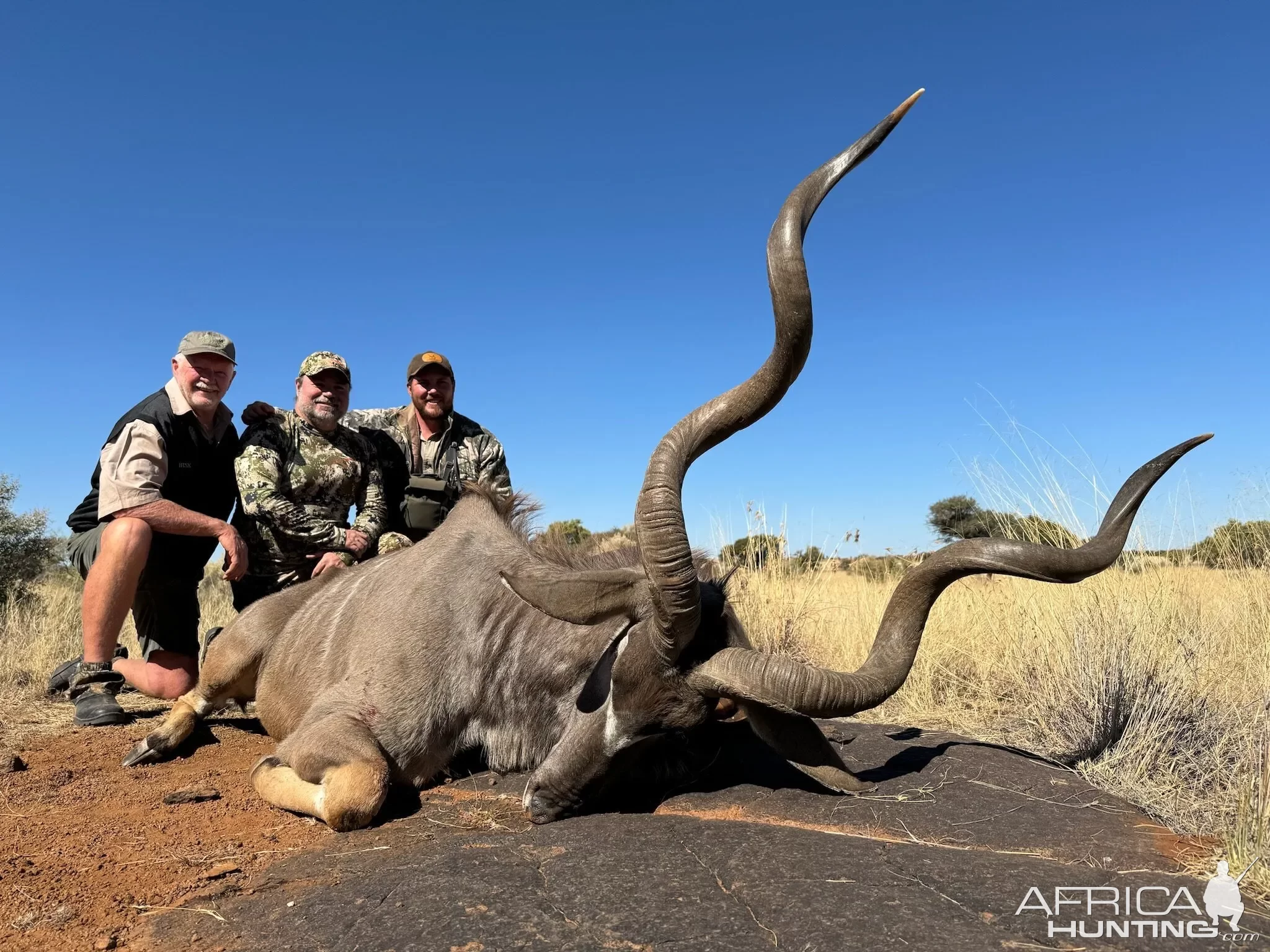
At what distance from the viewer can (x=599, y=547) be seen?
5.88m

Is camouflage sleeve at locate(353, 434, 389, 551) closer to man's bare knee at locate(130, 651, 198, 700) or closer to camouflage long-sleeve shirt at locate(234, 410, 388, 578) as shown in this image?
camouflage long-sleeve shirt at locate(234, 410, 388, 578)

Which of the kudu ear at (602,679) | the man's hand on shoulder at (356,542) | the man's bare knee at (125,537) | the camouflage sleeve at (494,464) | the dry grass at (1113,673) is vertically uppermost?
the camouflage sleeve at (494,464)

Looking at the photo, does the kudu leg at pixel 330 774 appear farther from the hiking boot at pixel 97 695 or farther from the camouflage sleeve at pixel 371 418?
the camouflage sleeve at pixel 371 418

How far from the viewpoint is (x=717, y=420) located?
3844mm

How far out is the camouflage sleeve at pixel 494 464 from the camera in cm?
862

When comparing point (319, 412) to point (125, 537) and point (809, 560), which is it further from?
point (809, 560)

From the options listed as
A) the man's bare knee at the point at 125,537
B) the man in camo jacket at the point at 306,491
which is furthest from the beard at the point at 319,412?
the man's bare knee at the point at 125,537

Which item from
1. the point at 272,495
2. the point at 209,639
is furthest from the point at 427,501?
the point at 209,639

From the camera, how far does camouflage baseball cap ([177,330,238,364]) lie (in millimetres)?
7164

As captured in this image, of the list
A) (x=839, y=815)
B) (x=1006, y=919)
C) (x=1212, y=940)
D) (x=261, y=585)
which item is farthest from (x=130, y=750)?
(x=1212, y=940)

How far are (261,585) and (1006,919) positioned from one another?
6.78 meters

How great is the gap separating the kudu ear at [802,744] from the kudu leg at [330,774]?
6.29 feet

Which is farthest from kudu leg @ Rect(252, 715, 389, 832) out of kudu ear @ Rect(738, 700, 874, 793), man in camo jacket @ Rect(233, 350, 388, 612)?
man in camo jacket @ Rect(233, 350, 388, 612)

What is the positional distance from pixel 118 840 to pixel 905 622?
392cm
